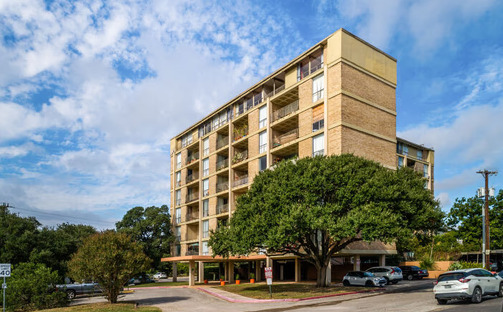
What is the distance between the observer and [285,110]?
153 ft

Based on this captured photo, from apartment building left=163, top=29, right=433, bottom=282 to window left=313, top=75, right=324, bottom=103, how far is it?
0.10 m

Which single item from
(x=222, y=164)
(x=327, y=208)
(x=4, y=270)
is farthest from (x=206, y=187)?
(x=4, y=270)

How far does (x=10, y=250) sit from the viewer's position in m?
39.1


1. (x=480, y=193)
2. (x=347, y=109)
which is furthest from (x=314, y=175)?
(x=480, y=193)

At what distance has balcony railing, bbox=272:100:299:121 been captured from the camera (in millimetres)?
45362

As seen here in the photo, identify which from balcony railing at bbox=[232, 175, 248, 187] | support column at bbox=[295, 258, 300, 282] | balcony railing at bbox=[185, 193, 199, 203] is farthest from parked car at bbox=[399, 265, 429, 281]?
balcony railing at bbox=[185, 193, 199, 203]

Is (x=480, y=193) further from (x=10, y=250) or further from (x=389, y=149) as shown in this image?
(x=10, y=250)

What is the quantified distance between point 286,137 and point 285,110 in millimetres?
2918

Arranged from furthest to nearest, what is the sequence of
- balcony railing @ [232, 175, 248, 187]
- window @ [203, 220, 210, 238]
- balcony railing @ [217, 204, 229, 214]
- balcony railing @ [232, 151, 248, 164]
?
window @ [203, 220, 210, 238] < balcony railing @ [217, 204, 229, 214] < balcony railing @ [232, 151, 248, 164] < balcony railing @ [232, 175, 248, 187]

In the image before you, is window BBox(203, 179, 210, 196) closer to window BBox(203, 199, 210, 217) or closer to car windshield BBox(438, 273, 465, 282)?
window BBox(203, 199, 210, 217)

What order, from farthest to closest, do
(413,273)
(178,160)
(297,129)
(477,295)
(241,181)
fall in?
1. (178,160)
2. (241,181)
3. (413,273)
4. (297,129)
5. (477,295)

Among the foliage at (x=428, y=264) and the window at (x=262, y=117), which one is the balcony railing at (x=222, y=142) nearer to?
the window at (x=262, y=117)

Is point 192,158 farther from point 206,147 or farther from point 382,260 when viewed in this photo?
point 382,260

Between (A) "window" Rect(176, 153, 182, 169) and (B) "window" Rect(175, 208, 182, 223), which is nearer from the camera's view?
(B) "window" Rect(175, 208, 182, 223)
